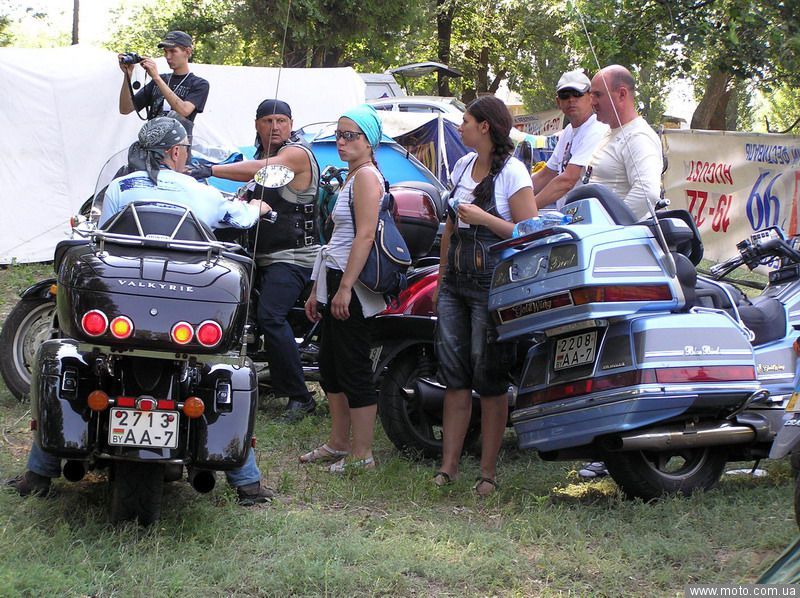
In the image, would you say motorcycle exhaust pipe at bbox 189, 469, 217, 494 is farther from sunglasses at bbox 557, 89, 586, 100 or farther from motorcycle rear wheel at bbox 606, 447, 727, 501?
sunglasses at bbox 557, 89, 586, 100

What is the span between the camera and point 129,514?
402 centimetres

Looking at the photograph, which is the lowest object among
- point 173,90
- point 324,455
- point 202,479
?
point 324,455

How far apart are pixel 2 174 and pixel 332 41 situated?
12.8m

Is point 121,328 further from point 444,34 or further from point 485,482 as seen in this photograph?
point 444,34

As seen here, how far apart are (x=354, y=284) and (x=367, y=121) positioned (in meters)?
0.81

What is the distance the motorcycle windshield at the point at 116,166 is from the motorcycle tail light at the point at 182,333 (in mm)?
994

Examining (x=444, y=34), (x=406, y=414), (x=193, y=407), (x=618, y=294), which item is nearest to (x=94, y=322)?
(x=193, y=407)

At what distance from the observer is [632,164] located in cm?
534

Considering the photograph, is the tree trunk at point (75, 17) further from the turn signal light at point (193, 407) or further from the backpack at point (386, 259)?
the turn signal light at point (193, 407)

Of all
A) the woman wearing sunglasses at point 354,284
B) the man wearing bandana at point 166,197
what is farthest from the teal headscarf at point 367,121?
the man wearing bandana at point 166,197

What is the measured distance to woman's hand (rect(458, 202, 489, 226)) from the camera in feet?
16.0

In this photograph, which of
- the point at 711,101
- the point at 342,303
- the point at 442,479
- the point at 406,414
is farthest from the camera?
the point at 711,101

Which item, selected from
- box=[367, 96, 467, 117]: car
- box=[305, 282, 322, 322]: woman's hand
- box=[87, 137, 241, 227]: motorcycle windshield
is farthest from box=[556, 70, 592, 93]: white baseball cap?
box=[367, 96, 467, 117]: car

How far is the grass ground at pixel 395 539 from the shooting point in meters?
3.72
